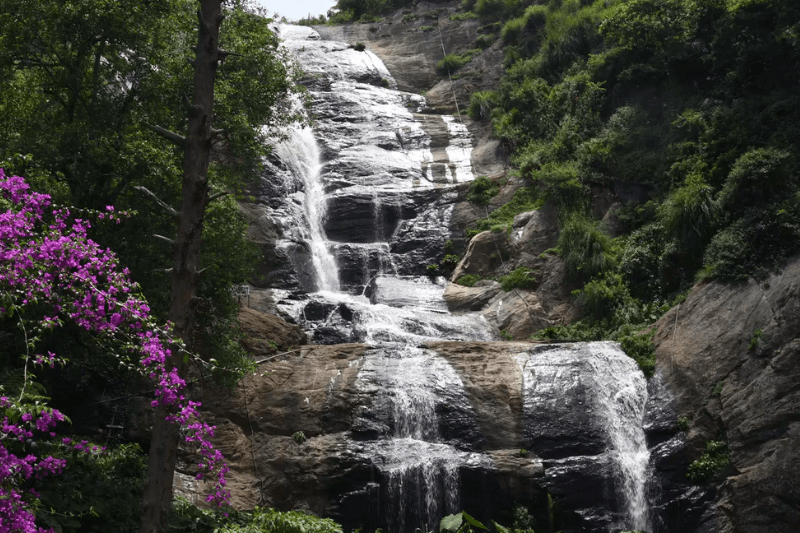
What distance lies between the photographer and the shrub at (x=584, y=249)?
2002 cm

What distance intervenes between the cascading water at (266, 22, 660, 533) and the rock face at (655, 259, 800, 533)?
44.0 inches

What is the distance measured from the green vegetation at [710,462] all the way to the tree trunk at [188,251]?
31.1ft

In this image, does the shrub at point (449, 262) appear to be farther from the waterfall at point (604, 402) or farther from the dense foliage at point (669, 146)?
the waterfall at point (604, 402)

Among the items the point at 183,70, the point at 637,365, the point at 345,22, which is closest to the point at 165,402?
the point at 183,70

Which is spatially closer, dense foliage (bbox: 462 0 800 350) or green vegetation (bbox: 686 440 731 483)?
green vegetation (bbox: 686 440 731 483)

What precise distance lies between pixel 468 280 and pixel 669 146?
7.16 metres

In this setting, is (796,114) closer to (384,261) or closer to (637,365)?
(637,365)

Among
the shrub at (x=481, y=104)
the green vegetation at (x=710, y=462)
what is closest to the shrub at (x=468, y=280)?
the green vegetation at (x=710, y=462)

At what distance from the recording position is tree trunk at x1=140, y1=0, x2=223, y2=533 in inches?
335

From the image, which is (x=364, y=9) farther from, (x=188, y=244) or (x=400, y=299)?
(x=188, y=244)

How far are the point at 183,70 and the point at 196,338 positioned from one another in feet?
18.3

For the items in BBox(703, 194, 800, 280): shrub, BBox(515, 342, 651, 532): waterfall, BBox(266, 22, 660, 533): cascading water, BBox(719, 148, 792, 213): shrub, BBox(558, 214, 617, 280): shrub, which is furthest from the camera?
BBox(558, 214, 617, 280): shrub

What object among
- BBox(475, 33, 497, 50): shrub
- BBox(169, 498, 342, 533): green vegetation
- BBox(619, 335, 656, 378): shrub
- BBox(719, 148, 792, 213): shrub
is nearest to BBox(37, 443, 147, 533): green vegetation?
BBox(169, 498, 342, 533): green vegetation

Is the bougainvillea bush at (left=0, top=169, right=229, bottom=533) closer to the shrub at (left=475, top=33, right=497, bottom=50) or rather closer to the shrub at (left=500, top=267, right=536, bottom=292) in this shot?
the shrub at (left=500, top=267, right=536, bottom=292)
